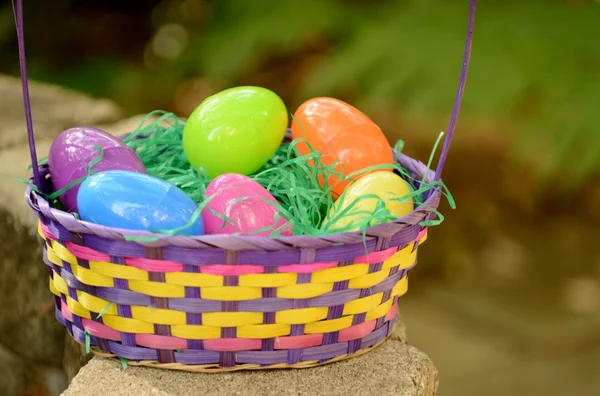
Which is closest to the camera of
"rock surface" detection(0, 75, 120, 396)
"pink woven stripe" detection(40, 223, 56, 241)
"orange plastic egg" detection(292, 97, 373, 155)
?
"pink woven stripe" detection(40, 223, 56, 241)

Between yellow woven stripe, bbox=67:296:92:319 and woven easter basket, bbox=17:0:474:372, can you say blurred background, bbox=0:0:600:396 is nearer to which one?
woven easter basket, bbox=17:0:474:372

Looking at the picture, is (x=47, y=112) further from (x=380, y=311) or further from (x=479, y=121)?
(x=479, y=121)

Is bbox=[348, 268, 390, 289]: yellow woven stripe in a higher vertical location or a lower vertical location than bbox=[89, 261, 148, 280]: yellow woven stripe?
lower

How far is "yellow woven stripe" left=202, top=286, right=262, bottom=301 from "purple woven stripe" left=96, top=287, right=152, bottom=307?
0.07 metres

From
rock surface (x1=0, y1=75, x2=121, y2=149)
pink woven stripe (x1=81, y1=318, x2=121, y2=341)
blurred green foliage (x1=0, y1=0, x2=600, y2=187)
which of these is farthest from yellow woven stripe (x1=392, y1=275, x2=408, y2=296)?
blurred green foliage (x1=0, y1=0, x2=600, y2=187)

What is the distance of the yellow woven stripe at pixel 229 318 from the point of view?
762 mm

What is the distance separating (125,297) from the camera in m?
0.77

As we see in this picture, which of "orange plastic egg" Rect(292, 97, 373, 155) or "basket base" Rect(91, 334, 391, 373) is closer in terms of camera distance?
"basket base" Rect(91, 334, 391, 373)

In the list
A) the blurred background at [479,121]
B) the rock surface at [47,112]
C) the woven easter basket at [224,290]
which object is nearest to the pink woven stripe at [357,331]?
the woven easter basket at [224,290]

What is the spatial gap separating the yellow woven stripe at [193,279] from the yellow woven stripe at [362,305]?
0.53 feet

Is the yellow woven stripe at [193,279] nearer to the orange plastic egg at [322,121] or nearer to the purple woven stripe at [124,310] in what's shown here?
the purple woven stripe at [124,310]

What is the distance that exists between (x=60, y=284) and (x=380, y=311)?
0.40 meters

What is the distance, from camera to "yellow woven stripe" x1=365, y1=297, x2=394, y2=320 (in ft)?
2.75

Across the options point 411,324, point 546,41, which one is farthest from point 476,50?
point 411,324
